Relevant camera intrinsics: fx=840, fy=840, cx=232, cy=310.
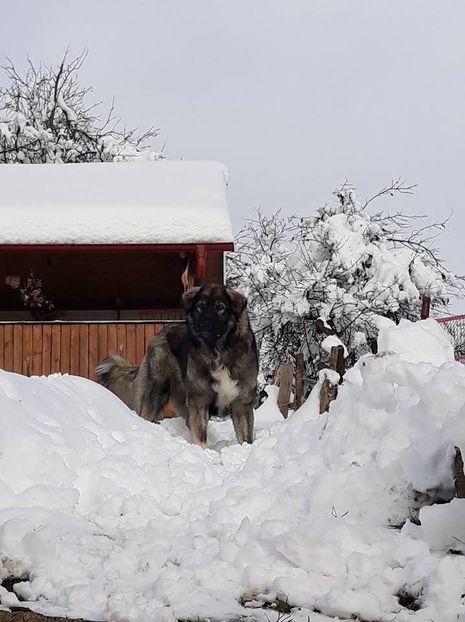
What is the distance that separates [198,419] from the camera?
8.41m

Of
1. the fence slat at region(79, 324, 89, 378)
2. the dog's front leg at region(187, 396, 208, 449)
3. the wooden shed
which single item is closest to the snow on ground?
the dog's front leg at region(187, 396, 208, 449)

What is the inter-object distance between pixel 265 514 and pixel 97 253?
11461 millimetres

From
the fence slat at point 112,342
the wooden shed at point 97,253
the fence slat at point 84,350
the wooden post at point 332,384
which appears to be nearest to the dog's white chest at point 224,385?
the wooden post at point 332,384

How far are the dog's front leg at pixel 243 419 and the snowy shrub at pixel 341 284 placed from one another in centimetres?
1140

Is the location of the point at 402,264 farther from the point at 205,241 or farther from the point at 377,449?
the point at 377,449

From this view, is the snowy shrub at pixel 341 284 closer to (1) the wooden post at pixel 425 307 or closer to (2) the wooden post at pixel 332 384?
(1) the wooden post at pixel 425 307

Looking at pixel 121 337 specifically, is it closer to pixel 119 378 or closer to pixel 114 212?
pixel 114 212

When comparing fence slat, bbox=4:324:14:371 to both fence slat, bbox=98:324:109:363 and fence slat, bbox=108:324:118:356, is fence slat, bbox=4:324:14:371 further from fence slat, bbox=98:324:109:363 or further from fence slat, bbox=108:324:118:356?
fence slat, bbox=108:324:118:356

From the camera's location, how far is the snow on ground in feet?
9.78

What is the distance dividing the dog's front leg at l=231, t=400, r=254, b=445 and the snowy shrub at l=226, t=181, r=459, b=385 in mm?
11401

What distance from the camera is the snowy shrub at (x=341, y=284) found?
21.2m

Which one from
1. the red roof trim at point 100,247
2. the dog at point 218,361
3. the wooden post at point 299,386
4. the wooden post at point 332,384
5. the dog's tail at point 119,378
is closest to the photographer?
the dog at point 218,361

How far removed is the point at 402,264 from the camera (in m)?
22.2

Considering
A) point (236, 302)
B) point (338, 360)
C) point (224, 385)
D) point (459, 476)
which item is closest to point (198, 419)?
point (224, 385)
